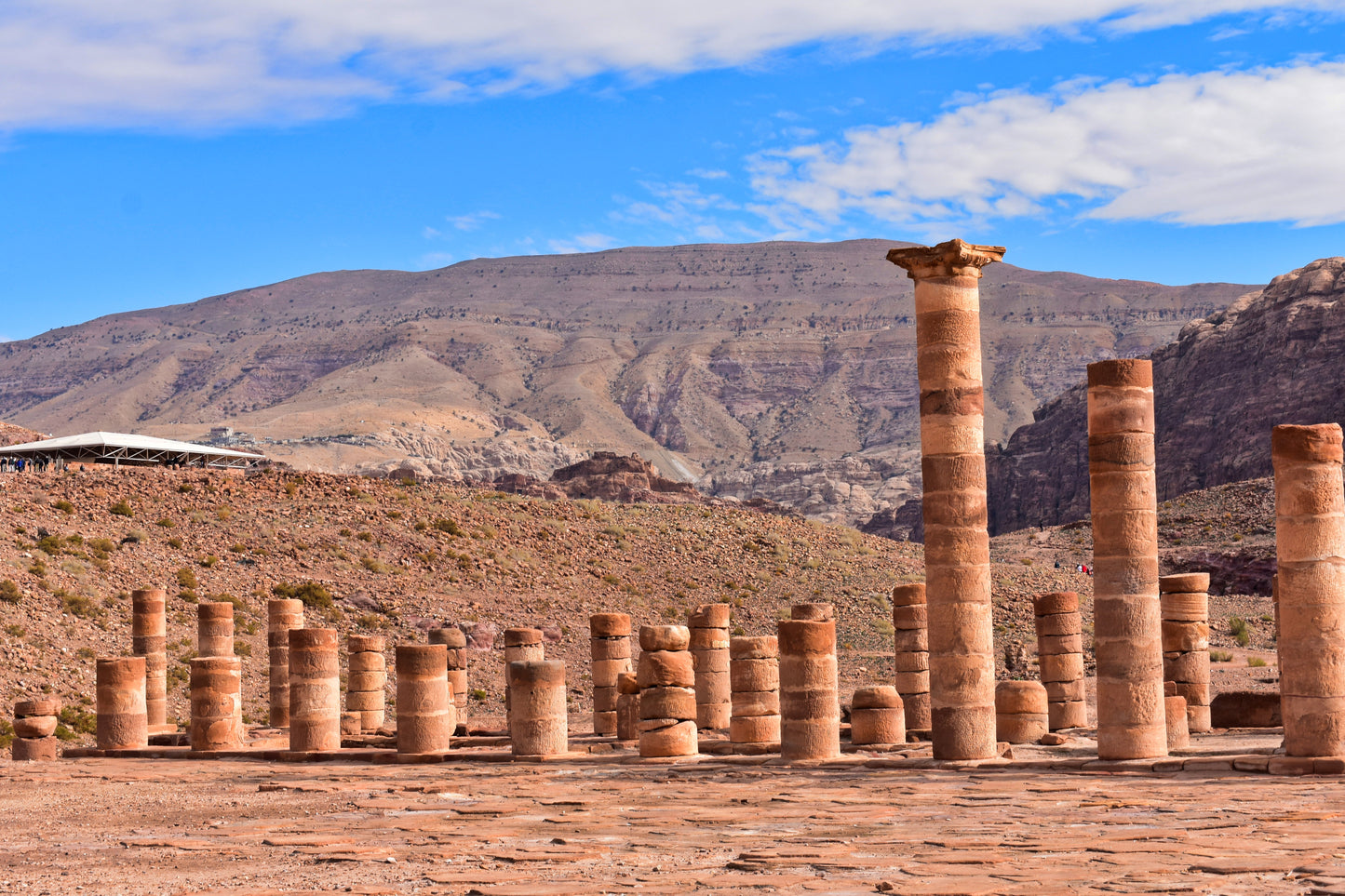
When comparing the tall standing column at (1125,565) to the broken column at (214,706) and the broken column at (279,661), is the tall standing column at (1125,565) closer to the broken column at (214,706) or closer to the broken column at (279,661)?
the broken column at (214,706)

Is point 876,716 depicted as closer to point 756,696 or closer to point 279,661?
point 756,696

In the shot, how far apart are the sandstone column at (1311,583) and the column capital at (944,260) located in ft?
14.0

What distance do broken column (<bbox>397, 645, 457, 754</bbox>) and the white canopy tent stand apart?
39.6 meters

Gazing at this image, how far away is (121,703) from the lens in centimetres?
2523

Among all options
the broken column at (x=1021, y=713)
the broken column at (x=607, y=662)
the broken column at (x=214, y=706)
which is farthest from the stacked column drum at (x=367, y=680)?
the broken column at (x=1021, y=713)

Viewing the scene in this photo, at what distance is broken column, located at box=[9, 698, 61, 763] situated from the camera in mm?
25453

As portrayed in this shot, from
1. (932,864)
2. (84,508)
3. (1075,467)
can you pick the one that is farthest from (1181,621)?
(1075,467)

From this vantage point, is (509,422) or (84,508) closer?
(84,508)

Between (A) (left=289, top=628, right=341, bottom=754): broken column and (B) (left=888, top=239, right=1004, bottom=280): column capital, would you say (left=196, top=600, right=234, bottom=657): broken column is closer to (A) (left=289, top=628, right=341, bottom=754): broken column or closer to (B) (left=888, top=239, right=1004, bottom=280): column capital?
(A) (left=289, top=628, right=341, bottom=754): broken column

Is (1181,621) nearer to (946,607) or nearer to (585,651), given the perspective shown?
(946,607)

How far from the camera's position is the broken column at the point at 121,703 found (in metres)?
25.2

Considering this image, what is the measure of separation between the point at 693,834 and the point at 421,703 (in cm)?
973

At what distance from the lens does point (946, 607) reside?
742 inches

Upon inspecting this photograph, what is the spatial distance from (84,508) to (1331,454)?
3966 cm
